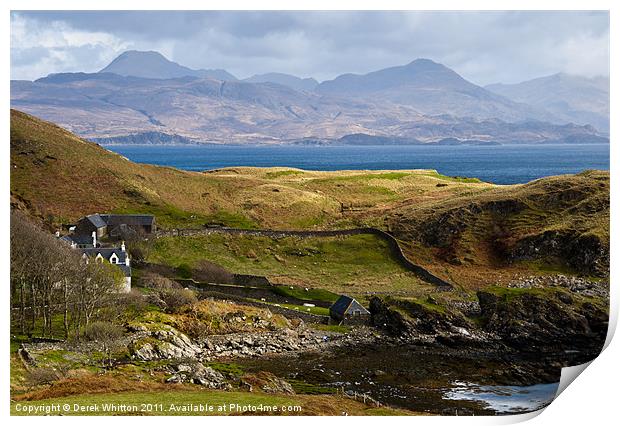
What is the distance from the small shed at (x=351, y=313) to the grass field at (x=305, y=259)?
11.0ft

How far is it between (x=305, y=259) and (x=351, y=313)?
1251 cm

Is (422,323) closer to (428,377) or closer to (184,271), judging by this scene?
(428,377)

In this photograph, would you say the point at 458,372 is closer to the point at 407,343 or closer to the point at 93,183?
the point at 407,343

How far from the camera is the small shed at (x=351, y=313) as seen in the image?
4088cm

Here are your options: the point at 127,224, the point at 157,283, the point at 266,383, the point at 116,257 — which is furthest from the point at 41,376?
the point at 127,224

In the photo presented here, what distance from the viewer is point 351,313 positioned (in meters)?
41.0

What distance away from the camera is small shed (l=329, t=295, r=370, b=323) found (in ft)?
134

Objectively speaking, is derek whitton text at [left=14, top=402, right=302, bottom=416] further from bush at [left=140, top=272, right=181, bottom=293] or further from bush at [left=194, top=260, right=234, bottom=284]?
bush at [left=194, top=260, right=234, bottom=284]

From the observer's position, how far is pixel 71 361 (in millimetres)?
28062

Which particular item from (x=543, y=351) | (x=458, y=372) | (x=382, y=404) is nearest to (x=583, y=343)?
(x=543, y=351)

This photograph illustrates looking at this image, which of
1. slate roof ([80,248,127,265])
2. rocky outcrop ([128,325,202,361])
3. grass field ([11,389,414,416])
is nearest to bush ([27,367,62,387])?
grass field ([11,389,414,416])

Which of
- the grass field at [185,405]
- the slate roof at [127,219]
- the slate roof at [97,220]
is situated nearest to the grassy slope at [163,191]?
the slate roof at [97,220]

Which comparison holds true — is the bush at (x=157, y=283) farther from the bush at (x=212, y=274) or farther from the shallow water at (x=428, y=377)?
the shallow water at (x=428, y=377)

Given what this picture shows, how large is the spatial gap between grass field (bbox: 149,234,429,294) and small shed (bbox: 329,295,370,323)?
335 cm
